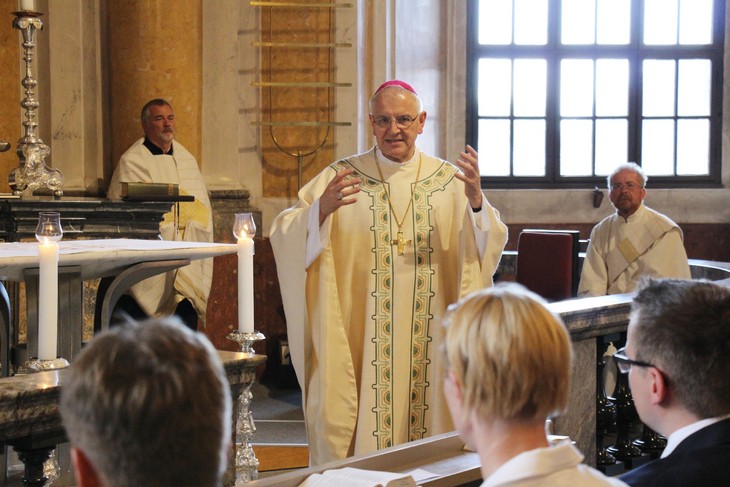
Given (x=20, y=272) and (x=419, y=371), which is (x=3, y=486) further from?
(x=419, y=371)

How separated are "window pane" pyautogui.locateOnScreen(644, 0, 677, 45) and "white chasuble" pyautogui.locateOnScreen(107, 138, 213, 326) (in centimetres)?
467

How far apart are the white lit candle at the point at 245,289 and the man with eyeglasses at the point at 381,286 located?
4.64 feet

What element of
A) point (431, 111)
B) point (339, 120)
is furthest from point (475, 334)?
point (431, 111)

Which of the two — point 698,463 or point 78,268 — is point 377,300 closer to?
point 78,268

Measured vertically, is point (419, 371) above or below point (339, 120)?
below

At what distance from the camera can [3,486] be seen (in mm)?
3879

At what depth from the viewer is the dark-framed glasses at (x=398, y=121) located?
4363 mm

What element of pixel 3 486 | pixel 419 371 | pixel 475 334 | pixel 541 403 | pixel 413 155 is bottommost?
pixel 3 486

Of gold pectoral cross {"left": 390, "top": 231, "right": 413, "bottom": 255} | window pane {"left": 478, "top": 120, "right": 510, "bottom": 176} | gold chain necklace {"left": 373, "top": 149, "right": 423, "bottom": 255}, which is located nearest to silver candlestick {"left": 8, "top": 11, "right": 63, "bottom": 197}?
gold chain necklace {"left": 373, "top": 149, "right": 423, "bottom": 255}

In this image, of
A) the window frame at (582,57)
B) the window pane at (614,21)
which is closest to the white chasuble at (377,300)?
the window frame at (582,57)

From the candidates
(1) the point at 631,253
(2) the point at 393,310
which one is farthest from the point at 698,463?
(1) the point at 631,253

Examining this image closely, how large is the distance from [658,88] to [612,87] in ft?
1.40

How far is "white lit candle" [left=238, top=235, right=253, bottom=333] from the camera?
112 inches

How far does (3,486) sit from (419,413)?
66.0 inches
